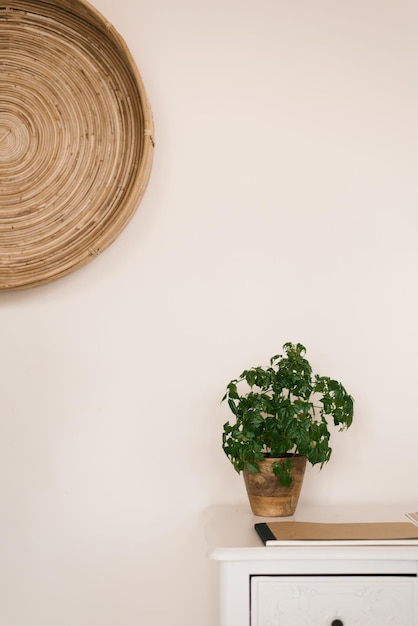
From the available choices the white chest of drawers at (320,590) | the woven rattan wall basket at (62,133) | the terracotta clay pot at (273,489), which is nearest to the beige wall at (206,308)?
the woven rattan wall basket at (62,133)

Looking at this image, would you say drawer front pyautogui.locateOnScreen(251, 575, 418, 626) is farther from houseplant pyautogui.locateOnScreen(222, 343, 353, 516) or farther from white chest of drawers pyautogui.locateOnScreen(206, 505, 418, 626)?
houseplant pyautogui.locateOnScreen(222, 343, 353, 516)

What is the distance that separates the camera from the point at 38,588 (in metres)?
1.50

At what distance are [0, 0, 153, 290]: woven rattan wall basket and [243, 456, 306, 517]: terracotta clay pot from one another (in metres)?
0.60

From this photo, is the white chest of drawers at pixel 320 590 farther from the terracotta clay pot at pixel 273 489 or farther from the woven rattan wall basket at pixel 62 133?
the woven rattan wall basket at pixel 62 133

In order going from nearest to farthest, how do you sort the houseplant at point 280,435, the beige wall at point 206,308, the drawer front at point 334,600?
the drawer front at point 334,600
the houseplant at point 280,435
the beige wall at point 206,308

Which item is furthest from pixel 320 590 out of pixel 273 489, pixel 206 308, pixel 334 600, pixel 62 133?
pixel 62 133

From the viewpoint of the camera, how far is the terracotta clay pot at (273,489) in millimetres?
1321

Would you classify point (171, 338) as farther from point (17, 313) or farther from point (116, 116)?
point (116, 116)

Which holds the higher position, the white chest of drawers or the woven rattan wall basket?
the woven rattan wall basket

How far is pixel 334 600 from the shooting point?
114 centimetres

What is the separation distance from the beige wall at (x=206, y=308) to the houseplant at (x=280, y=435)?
0.62 ft

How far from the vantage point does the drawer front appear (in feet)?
3.74

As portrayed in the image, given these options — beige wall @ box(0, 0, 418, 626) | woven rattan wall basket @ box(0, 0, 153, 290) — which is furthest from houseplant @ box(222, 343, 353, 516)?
woven rattan wall basket @ box(0, 0, 153, 290)

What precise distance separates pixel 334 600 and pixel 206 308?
680 millimetres
